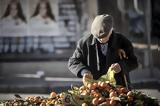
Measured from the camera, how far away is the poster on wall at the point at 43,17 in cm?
1315

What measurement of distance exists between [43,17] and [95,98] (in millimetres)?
9102

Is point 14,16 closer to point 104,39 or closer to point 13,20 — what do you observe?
point 13,20

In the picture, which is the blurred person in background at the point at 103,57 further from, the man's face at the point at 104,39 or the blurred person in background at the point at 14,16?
the blurred person in background at the point at 14,16

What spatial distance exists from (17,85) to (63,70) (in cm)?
133

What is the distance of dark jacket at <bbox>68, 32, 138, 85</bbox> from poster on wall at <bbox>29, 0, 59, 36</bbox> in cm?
784

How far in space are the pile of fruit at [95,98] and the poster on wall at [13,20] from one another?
8701 mm

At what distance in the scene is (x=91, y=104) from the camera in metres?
4.24

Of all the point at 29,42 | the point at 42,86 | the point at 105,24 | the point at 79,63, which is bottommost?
the point at 42,86

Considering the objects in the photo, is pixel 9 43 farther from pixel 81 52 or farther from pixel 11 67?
pixel 81 52

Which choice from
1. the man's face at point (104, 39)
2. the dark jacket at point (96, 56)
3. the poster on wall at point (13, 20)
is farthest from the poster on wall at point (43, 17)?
the man's face at point (104, 39)

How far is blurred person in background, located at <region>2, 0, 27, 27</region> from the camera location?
43.3 feet

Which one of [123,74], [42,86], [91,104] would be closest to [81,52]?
[123,74]

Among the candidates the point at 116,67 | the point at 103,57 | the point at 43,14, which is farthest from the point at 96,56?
the point at 43,14

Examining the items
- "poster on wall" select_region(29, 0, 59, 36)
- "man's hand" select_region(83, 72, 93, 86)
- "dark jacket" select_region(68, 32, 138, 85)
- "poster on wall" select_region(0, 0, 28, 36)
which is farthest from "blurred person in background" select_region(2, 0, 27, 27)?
"man's hand" select_region(83, 72, 93, 86)
